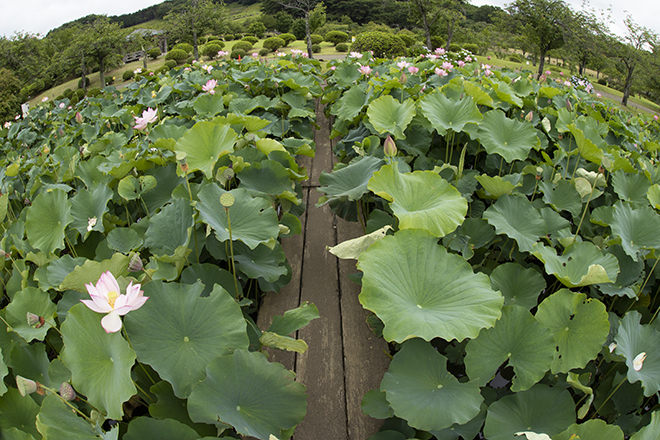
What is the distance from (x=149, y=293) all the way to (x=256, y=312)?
68 centimetres

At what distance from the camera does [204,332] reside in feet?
3.01

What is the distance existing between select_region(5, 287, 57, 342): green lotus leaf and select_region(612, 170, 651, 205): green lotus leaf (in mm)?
2228

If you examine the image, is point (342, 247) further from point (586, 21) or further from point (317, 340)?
point (586, 21)

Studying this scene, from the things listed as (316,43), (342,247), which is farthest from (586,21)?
(342,247)

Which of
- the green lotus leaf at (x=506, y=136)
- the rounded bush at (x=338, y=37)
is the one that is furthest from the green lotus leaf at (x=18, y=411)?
the rounded bush at (x=338, y=37)

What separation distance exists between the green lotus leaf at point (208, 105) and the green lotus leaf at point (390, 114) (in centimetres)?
110

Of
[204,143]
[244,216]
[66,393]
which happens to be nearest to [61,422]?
[66,393]

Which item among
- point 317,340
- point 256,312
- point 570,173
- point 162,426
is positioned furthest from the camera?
point 570,173

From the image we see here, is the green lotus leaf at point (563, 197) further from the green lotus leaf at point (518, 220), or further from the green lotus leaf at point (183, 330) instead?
the green lotus leaf at point (183, 330)

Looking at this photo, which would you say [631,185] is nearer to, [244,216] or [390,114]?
[390,114]

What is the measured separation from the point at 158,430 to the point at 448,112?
174 cm

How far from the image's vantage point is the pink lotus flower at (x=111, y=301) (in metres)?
0.75

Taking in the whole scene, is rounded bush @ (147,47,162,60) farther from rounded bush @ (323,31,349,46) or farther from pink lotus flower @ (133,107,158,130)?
pink lotus flower @ (133,107,158,130)

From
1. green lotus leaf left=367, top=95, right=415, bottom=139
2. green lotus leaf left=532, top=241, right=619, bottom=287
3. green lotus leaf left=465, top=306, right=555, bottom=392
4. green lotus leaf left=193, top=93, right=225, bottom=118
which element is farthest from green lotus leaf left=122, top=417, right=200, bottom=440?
green lotus leaf left=193, top=93, right=225, bottom=118
